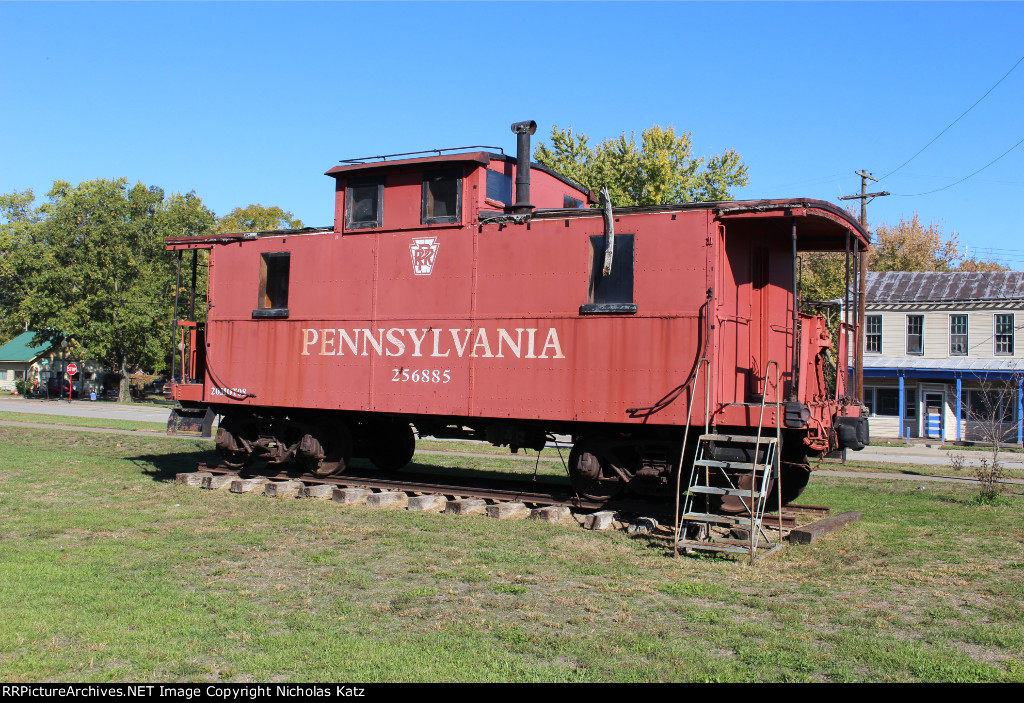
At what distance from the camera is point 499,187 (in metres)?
12.8

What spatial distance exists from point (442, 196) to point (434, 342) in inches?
84.7

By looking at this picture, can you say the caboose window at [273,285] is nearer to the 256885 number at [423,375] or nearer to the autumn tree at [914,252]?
the 256885 number at [423,375]

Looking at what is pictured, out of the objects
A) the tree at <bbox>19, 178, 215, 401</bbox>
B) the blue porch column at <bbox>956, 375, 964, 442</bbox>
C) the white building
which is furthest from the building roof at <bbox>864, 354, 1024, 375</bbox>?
the tree at <bbox>19, 178, 215, 401</bbox>

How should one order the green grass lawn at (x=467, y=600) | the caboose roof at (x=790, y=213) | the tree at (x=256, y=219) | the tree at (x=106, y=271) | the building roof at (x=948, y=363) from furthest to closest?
the tree at (x=256, y=219) < the tree at (x=106, y=271) < the building roof at (x=948, y=363) < the caboose roof at (x=790, y=213) < the green grass lawn at (x=467, y=600)

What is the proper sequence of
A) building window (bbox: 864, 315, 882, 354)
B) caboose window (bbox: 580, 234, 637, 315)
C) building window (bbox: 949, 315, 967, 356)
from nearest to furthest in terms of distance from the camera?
caboose window (bbox: 580, 234, 637, 315) → building window (bbox: 949, 315, 967, 356) → building window (bbox: 864, 315, 882, 354)

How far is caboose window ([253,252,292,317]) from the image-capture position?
1402 cm

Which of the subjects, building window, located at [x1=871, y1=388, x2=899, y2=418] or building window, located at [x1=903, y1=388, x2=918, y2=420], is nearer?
building window, located at [x1=903, y1=388, x2=918, y2=420]

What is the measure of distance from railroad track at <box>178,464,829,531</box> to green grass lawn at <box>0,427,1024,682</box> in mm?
647

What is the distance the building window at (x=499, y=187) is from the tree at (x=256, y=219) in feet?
183

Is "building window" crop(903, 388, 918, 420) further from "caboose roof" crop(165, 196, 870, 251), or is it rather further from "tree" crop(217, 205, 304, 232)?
"tree" crop(217, 205, 304, 232)

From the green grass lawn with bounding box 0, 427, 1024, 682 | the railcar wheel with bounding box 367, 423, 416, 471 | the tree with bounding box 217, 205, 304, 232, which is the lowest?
the green grass lawn with bounding box 0, 427, 1024, 682

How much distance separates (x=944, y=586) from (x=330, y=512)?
7431 millimetres

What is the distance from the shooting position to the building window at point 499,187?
1255 cm

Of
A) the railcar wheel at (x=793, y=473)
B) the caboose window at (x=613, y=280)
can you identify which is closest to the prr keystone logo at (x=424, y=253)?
the caboose window at (x=613, y=280)
